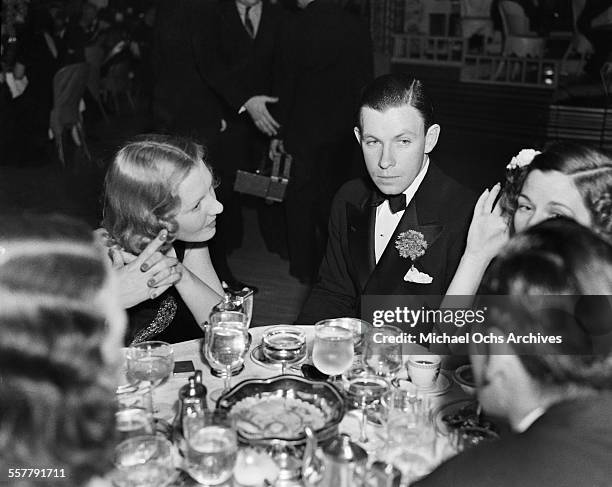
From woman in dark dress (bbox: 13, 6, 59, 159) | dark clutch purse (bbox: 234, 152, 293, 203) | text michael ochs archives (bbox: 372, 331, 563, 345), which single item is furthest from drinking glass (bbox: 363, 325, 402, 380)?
woman in dark dress (bbox: 13, 6, 59, 159)

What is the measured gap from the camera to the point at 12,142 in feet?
23.5

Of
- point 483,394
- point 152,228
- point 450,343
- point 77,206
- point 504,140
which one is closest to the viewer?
point 483,394

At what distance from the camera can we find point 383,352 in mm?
1789

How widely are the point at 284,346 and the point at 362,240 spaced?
2.29ft

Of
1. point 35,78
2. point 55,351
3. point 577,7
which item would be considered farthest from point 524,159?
point 577,7

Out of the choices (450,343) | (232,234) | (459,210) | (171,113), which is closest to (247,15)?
(171,113)

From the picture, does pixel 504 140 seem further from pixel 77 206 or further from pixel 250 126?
pixel 77 206

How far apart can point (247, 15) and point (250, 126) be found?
802 millimetres

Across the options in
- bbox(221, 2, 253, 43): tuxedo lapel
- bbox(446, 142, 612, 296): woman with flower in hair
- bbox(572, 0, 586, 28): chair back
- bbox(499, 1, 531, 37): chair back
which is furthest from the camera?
bbox(499, 1, 531, 37): chair back

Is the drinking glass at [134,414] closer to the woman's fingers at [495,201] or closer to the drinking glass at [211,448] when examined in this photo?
the drinking glass at [211,448]

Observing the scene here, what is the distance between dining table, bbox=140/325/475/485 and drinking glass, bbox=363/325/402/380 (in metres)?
0.12

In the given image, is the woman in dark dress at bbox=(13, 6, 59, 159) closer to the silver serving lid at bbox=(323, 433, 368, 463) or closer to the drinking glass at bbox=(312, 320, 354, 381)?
the drinking glass at bbox=(312, 320, 354, 381)

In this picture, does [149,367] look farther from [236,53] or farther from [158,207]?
[236,53]

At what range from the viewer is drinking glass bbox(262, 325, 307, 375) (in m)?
1.97
